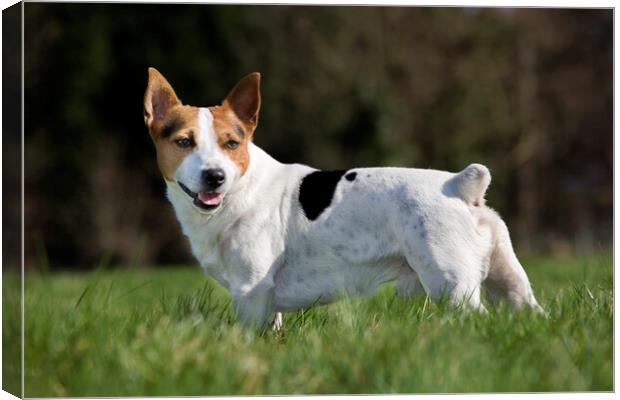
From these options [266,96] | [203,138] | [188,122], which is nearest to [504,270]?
[203,138]

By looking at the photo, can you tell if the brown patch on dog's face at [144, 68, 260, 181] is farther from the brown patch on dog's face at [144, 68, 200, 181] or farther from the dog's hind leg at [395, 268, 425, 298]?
the dog's hind leg at [395, 268, 425, 298]

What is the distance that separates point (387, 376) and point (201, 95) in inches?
399

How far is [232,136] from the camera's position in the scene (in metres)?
4.80

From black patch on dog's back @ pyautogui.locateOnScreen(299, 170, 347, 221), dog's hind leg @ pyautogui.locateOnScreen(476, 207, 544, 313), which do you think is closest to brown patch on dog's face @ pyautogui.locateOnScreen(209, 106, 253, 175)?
black patch on dog's back @ pyautogui.locateOnScreen(299, 170, 347, 221)

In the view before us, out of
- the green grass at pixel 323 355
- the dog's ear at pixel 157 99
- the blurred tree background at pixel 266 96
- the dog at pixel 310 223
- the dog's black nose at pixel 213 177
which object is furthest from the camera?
the blurred tree background at pixel 266 96

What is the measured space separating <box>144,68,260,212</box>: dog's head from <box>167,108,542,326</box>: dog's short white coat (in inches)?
0.6

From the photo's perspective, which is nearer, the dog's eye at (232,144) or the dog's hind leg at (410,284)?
the dog's eye at (232,144)

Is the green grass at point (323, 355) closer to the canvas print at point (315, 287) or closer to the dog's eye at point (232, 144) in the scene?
the canvas print at point (315, 287)

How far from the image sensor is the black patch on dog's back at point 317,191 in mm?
4977

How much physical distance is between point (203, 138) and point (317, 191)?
724 millimetres

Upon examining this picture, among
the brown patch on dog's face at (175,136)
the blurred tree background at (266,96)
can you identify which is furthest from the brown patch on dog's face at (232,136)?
the blurred tree background at (266,96)

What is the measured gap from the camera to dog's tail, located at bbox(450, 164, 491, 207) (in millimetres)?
4805

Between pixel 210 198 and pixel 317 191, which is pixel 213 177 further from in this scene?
pixel 317 191

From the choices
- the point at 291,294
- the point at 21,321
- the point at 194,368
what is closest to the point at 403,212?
the point at 291,294
